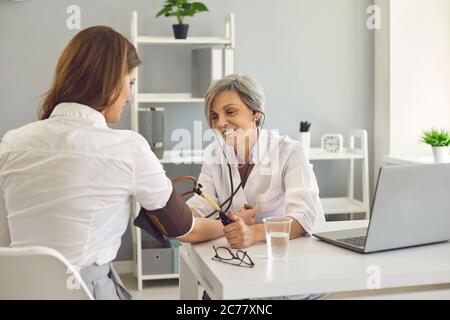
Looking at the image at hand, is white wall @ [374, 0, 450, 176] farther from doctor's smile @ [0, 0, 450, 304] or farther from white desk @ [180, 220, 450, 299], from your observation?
white desk @ [180, 220, 450, 299]

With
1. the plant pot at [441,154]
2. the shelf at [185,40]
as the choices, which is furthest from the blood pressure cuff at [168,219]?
the plant pot at [441,154]

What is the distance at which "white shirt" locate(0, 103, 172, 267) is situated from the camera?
143 cm

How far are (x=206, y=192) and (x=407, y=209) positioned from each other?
0.80 meters

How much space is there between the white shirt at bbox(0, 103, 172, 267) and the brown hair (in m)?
0.03

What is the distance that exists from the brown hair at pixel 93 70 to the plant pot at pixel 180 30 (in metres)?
2.06

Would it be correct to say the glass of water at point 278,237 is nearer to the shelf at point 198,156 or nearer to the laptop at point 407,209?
the laptop at point 407,209

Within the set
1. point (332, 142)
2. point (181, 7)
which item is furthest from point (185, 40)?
point (332, 142)

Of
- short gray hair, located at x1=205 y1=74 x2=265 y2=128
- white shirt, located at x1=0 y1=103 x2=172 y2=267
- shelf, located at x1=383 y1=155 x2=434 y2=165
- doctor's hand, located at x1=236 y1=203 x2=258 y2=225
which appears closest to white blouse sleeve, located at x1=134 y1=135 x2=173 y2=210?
white shirt, located at x1=0 y1=103 x2=172 y2=267

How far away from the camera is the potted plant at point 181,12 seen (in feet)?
11.6

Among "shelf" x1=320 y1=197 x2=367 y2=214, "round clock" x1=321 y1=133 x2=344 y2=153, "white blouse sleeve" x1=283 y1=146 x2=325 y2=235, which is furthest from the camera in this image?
"round clock" x1=321 y1=133 x2=344 y2=153

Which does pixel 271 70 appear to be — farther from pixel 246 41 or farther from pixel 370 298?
pixel 370 298

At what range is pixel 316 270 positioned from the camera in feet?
4.95

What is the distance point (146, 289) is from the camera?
12.1 feet

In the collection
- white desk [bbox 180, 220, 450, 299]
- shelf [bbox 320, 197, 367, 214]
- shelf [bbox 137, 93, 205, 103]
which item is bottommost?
shelf [bbox 320, 197, 367, 214]
